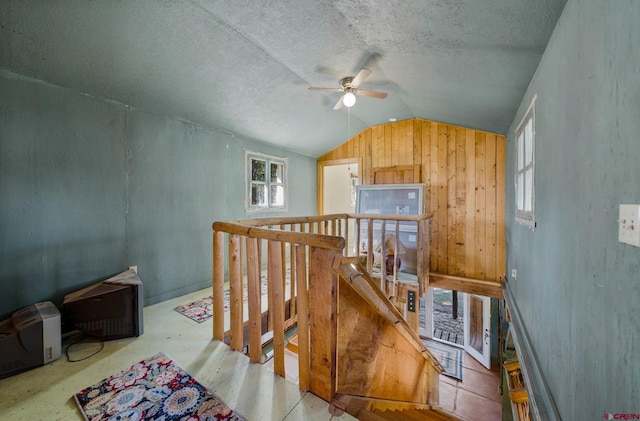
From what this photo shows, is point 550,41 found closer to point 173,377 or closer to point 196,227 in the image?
point 173,377

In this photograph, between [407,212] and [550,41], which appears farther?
[407,212]

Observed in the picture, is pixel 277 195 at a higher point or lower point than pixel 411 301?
higher

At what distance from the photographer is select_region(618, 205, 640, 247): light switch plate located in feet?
2.32

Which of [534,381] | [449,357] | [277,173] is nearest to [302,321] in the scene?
[534,381]

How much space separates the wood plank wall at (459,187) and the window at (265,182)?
214 cm

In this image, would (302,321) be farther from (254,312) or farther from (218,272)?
(218,272)

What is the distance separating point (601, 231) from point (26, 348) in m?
3.24

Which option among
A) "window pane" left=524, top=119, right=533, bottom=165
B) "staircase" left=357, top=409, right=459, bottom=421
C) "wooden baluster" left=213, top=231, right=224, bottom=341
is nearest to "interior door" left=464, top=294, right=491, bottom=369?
"window pane" left=524, top=119, right=533, bottom=165

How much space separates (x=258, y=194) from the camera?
426cm

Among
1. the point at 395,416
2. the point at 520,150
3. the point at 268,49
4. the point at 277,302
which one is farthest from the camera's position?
the point at 520,150

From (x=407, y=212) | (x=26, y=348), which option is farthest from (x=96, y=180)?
(x=407, y=212)

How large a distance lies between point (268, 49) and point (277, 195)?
8.36 feet

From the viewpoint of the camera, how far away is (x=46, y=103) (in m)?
2.14

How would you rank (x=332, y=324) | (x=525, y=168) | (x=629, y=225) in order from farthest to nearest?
(x=525, y=168) < (x=332, y=324) < (x=629, y=225)
